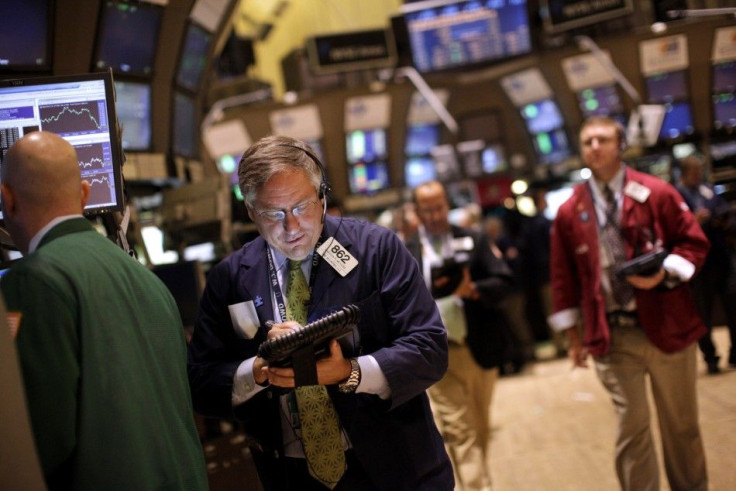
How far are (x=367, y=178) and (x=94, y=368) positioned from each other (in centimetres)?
1253

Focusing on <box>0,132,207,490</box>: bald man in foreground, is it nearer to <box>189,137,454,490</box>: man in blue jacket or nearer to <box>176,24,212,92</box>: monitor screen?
<box>189,137,454,490</box>: man in blue jacket

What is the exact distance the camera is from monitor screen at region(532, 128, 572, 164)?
46.1ft

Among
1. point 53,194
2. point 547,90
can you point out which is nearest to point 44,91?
point 53,194

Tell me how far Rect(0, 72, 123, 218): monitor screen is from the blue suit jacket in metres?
0.46

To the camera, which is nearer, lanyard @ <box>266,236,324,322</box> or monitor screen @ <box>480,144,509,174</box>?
lanyard @ <box>266,236,324,322</box>

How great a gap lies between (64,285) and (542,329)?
9665 millimetres

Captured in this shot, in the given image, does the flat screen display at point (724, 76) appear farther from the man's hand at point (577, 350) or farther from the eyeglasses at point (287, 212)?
the eyeglasses at point (287, 212)

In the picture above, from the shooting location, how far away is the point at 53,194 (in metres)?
1.70

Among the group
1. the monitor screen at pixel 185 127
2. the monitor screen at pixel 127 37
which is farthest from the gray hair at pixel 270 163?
the monitor screen at pixel 185 127

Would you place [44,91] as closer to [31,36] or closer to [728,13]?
A: [31,36]

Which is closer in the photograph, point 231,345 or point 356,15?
point 231,345

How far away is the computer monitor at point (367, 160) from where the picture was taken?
13.9 m

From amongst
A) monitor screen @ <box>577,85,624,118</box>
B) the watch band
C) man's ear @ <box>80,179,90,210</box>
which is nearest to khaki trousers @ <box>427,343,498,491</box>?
the watch band

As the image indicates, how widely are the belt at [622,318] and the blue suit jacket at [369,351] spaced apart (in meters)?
1.62
